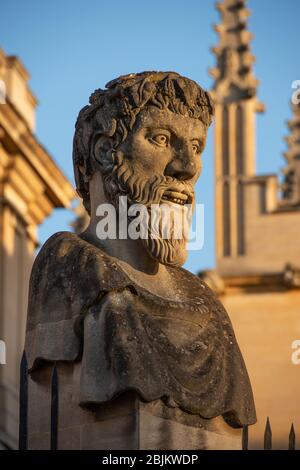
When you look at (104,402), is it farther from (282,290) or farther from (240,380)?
(282,290)

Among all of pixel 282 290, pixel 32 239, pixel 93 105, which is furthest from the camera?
pixel 282 290

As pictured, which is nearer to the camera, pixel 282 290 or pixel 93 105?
pixel 93 105

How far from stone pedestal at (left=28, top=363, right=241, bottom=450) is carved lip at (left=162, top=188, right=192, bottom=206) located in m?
1.06

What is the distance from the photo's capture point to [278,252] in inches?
2008

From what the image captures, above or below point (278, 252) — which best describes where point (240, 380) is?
below

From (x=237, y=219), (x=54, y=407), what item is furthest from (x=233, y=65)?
(x=54, y=407)

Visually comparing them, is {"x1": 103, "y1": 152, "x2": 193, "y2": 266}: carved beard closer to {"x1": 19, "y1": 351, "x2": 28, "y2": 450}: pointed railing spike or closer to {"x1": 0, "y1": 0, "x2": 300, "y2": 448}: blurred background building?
{"x1": 19, "y1": 351, "x2": 28, "y2": 450}: pointed railing spike

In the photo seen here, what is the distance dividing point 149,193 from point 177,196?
6.7 inches

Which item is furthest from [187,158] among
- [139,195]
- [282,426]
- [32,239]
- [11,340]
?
[282,426]

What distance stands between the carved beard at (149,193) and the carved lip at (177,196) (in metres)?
0.02

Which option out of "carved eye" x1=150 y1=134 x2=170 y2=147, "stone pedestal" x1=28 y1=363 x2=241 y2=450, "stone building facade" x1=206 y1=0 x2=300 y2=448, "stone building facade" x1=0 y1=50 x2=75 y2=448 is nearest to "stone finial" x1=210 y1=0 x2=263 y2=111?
"stone building facade" x1=206 y1=0 x2=300 y2=448

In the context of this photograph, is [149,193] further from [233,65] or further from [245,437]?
[233,65]

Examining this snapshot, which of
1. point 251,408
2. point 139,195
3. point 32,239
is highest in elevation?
point 32,239

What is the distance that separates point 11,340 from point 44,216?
13.2ft
